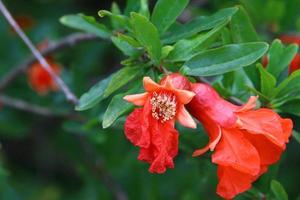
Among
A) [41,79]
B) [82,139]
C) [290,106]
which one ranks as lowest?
[82,139]

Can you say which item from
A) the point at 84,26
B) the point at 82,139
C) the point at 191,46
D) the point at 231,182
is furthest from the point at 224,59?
the point at 82,139

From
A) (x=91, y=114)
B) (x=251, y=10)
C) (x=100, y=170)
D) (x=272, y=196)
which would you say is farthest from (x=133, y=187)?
(x=272, y=196)

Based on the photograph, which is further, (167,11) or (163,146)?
(167,11)

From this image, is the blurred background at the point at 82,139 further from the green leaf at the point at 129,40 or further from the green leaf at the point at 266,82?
the green leaf at the point at 129,40

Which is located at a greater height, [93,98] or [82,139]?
[93,98]

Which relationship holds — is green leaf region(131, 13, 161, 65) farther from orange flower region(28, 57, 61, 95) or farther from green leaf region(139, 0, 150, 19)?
orange flower region(28, 57, 61, 95)

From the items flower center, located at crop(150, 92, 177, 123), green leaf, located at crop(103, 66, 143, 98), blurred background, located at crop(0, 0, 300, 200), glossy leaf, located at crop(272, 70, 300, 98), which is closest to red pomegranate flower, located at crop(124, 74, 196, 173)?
flower center, located at crop(150, 92, 177, 123)

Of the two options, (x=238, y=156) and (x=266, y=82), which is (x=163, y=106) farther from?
(x=266, y=82)
